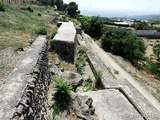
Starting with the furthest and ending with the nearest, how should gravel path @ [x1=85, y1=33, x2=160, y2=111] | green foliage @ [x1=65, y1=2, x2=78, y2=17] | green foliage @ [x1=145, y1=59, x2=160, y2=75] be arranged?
green foliage @ [x1=65, y1=2, x2=78, y2=17] → green foliage @ [x1=145, y1=59, x2=160, y2=75] → gravel path @ [x1=85, y1=33, x2=160, y2=111]

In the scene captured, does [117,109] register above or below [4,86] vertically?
below

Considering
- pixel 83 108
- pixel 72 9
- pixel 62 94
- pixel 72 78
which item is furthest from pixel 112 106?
pixel 72 9

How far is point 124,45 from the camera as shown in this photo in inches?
961

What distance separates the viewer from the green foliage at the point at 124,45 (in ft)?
76.9

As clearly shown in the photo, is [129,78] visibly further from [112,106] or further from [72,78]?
[112,106]

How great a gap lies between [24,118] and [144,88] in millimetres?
12126

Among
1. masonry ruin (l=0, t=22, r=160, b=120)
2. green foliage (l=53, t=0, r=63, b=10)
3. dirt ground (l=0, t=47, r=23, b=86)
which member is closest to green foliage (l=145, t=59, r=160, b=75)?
masonry ruin (l=0, t=22, r=160, b=120)

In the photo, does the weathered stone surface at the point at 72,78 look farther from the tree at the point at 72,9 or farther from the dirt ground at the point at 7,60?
the tree at the point at 72,9

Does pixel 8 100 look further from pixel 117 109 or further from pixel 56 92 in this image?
pixel 117 109

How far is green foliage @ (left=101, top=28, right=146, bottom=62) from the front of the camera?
76.9ft

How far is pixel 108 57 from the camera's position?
21812 millimetres

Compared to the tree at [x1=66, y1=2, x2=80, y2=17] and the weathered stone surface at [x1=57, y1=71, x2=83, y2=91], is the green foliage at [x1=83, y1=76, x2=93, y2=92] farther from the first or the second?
the tree at [x1=66, y1=2, x2=80, y2=17]

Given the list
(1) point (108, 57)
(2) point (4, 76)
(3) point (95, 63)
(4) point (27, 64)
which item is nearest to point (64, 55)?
(3) point (95, 63)

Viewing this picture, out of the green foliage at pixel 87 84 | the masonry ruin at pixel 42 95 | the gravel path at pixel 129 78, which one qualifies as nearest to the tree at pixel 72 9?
the gravel path at pixel 129 78
